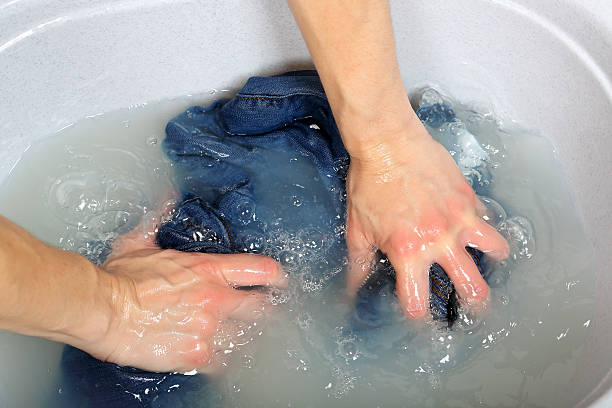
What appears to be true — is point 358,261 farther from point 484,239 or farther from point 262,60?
Answer: point 262,60

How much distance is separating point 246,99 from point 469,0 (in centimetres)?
52

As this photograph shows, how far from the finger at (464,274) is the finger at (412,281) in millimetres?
34

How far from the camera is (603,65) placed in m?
1.16

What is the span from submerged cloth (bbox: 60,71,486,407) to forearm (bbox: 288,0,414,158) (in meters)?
0.18

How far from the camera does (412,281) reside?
1032mm

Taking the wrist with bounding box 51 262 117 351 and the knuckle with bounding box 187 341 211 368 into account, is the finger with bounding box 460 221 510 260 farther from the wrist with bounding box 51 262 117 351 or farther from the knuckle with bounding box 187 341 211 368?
the wrist with bounding box 51 262 117 351

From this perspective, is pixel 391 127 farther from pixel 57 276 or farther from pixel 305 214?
pixel 57 276

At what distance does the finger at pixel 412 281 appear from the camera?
40.6 inches

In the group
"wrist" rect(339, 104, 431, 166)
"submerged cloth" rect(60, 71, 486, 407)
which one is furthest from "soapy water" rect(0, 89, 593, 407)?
"wrist" rect(339, 104, 431, 166)

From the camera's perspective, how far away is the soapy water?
3.50 ft

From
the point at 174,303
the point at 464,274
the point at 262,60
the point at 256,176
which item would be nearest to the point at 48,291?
the point at 174,303

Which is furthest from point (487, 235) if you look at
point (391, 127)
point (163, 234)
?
point (163, 234)

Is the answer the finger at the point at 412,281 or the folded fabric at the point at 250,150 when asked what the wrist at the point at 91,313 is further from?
the finger at the point at 412,281

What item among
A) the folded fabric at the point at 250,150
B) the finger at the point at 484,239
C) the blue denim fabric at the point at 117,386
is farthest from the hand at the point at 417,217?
the blue denim fabric at the point at 117,386
